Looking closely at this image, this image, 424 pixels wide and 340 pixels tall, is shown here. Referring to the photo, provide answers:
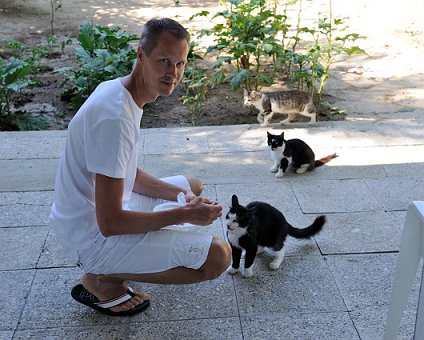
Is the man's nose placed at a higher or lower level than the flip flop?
higher

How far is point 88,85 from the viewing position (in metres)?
6.37

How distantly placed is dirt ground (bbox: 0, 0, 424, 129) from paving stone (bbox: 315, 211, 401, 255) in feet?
9.02

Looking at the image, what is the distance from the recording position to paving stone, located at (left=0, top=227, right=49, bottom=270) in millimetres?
3045

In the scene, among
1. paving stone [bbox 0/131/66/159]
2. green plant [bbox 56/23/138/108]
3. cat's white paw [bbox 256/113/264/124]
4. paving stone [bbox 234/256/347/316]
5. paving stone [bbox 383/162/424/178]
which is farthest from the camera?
green plant [bbox 56/23/138/108]

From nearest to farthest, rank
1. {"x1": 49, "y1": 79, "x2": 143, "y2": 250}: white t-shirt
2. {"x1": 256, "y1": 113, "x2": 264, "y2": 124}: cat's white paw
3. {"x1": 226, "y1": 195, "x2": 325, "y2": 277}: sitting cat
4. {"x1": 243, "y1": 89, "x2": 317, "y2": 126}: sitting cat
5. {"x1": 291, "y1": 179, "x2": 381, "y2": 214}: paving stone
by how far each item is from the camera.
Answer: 1. {"x1": 49, "y1": 79, "x2": 143, "y2": 250}: white t-shirt
2. {"x1": 226, "y1": 195, "x2": 325, "y2": 277}: sitting cat
3. {"x1": 291, "y1": 179, "x2": 381, "y2": 214}: paving stone
4. {"x1": 243, "y1": 89, "x2": 317, "y2": 126}: sitting cat
5. {"x1": 256, "y1": 113, "x2": 264, "y2": 124}: cat's white paw

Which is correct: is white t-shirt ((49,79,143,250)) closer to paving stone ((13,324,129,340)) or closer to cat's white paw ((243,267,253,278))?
paving stone ((13,324,129,340))

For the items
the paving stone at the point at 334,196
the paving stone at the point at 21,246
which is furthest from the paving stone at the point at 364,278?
the paving stone at the point at 21,246

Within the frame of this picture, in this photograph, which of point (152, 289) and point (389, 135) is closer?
point (152, 289)

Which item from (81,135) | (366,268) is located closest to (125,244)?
(81,135)

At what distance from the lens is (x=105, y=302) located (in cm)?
260

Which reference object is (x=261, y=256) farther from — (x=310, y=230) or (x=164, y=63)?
(x=164, y=63)

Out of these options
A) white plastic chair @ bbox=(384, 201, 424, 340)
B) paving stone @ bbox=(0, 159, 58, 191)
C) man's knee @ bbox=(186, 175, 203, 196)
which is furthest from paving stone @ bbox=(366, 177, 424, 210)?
paving stone @ bbox=(0, 159, 58, 191)

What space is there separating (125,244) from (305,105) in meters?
3.67

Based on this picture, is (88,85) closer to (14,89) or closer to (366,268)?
(14,89)
